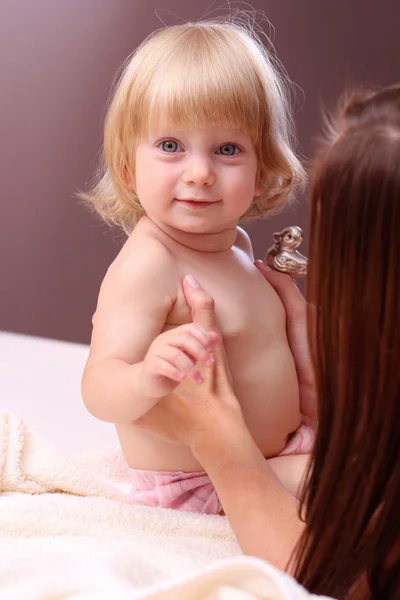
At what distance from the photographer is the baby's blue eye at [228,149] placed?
0.95 m

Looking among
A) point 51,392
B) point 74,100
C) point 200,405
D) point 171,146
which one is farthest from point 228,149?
point 74,100

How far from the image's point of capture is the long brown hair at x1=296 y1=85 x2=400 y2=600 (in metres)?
0.62

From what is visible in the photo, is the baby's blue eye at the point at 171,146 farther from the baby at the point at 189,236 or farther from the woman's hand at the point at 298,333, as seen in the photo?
the woman's hand at the point at 298,333

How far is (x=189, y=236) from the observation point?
0.99 m

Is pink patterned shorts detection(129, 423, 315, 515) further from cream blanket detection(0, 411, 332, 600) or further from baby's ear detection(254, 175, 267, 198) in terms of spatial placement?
baby's ear detection(254, 175, 267, 198)

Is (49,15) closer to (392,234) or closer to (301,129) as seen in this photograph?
(301,129)

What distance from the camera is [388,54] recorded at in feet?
6.08

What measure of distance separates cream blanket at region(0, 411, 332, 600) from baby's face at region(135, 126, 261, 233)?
31cm

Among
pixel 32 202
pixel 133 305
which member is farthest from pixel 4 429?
pixel 32 202

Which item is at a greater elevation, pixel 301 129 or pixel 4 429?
pixel 301 129

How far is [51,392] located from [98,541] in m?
0.63

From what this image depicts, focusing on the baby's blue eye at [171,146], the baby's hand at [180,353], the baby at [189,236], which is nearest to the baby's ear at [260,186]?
the baby at [189,236]

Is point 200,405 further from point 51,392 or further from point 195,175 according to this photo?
point 51,392

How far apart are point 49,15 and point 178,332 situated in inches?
57.9
